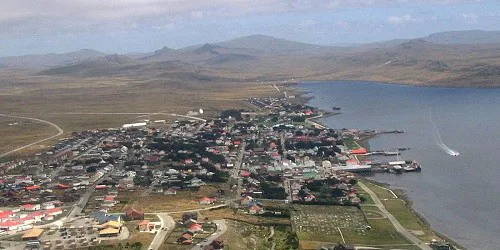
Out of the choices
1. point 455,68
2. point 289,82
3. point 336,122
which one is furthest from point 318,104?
point 455,68

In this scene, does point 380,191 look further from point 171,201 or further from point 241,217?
point 171,201

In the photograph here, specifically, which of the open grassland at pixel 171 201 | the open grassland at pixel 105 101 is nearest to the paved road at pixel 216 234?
the open grassland at pixel 171 201

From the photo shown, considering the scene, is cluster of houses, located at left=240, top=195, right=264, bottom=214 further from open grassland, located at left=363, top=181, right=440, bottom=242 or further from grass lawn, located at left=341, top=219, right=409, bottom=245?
open grassland, located at left=363, top=181, right=440, bottom=242

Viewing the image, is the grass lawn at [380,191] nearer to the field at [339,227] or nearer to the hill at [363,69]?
the field at [339,227]

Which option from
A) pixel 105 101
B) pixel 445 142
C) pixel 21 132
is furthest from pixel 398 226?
pixel 105 101

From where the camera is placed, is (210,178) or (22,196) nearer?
(22,196)

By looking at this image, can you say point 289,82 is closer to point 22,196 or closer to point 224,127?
point 224,127

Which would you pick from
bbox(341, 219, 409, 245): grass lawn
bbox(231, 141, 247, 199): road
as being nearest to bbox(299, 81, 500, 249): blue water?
bbox(341, 219, 409, 245): grass lawn
